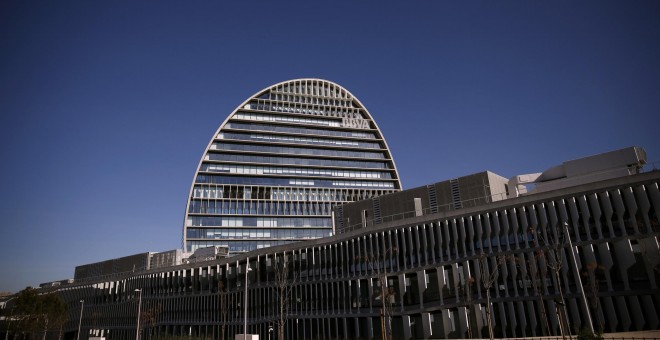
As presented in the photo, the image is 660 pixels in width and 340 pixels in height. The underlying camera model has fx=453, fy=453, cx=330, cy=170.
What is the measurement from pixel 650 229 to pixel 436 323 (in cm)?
2366

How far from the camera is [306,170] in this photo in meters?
122

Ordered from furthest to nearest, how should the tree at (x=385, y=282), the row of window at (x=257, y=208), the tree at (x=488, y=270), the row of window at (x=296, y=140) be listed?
the row of window at (x=296, y=140)
the row of window at (x=257, y=208)
the tree at (x=385, y=282)
the tree at (x=488, y=270)

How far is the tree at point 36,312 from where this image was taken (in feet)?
277

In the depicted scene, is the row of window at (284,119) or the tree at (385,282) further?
the row of window at (284,119)

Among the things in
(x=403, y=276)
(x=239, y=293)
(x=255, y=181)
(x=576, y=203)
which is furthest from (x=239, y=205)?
(x=576, y=203)

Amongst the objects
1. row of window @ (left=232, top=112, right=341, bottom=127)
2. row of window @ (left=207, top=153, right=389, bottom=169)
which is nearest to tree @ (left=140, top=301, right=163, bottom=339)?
row of window @ (left=207, top=153, right=389, bottom=169)

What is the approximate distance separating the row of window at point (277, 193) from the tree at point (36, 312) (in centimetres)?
3675

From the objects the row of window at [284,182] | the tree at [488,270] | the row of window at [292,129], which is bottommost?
the tree at [488,270]

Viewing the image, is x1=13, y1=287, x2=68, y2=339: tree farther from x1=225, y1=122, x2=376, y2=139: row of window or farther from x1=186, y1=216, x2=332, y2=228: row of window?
x1=225, y1=122, x2=376, y2=139: row of window

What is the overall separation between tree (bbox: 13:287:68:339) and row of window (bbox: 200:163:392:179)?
140ft

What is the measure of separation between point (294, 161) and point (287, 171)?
364 cm

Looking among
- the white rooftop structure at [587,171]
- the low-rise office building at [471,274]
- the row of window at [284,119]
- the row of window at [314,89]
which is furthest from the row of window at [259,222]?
the white rooftop structure at [587,171]

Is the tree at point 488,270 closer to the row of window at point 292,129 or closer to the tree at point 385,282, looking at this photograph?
the tree at point 385,282

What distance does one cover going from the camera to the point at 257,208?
114 meters
